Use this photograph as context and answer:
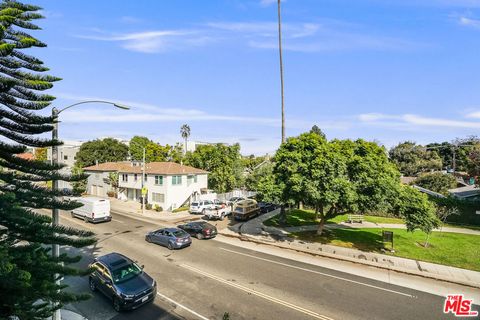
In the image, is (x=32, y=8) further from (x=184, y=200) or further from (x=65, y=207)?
(x=184, y=200)

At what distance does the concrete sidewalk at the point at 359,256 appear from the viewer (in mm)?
16094

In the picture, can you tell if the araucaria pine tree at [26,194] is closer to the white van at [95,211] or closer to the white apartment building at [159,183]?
the white van at [95,211]

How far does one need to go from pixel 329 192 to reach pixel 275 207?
68.5 feet

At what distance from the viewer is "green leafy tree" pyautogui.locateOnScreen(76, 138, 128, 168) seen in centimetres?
6150

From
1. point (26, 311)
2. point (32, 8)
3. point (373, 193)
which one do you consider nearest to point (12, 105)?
point (32, 8)

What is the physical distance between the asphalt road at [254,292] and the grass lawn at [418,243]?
5.96 m

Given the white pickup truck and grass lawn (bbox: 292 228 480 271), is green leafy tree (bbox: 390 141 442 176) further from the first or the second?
the white pickup truck

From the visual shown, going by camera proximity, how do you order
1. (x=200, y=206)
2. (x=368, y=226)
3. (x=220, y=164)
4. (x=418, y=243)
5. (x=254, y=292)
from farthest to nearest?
(x=220, y=164)
(x=200, y=206)
(x=368, y=226)
(x=418, y=243)
(x=254, y=292)

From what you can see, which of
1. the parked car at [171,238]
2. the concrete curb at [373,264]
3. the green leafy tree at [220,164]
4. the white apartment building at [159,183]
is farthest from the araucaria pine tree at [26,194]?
the green leafy tree at [220,164]

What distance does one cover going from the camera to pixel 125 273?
43.1 feet

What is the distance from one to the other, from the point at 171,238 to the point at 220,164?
2737 centimetres

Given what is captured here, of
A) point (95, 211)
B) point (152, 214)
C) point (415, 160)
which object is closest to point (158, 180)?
point (152, 214)

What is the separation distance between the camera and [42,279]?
4938 mm

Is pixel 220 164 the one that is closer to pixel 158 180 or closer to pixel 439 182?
pixel 158 180
